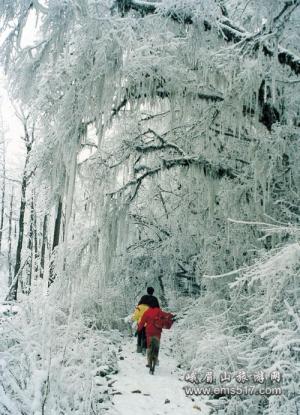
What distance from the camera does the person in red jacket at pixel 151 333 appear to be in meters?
6.81

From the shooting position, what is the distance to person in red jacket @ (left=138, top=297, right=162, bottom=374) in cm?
681

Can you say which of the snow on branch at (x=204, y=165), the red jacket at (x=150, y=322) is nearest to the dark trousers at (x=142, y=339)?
the red jacket at (x=150, y=322)

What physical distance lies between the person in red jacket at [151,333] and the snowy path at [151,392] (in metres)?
0.24

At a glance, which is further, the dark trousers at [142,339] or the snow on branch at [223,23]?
the dark trousers at [142,339]

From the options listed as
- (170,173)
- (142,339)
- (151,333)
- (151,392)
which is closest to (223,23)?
(151,333)

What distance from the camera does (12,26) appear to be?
392cm

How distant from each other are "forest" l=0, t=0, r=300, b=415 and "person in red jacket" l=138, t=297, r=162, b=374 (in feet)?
1.07

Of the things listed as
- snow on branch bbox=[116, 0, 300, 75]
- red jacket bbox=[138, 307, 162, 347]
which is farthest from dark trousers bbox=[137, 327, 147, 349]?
snow on branch bbox=[116, 0, 300, 75]

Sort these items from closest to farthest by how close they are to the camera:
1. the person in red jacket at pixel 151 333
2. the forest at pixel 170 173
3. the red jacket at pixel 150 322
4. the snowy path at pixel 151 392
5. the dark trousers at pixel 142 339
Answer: the forest at pixel 170 173 < the snowy path at pixel 151 392 < the person in red jacket at pixel 151 333 < the red jacket at pixel 150 322 < the dark trousers at pixel 142 339

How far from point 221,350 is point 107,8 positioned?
480 centimetres

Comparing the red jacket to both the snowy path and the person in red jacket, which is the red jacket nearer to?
the person in red jacket

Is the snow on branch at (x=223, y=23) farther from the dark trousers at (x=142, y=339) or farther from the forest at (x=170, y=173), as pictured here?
the dark trousers at (x=142, y=339)

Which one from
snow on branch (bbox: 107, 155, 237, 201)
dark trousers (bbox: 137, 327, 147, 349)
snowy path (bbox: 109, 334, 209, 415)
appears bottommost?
snowy path (bbox: 109, 334, 209, 415)

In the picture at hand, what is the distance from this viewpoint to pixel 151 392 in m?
5.80
